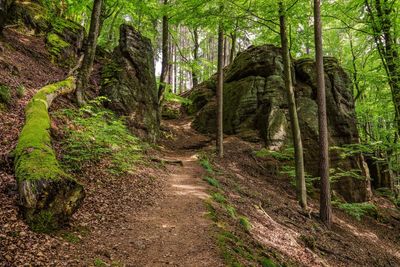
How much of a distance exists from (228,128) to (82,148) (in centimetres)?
1240

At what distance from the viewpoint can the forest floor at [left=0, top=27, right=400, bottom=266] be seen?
5055 mm

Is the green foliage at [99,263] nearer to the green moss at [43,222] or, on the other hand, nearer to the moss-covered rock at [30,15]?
the green moss at [43,222]

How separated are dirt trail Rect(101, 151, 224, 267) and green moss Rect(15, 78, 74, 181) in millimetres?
1813

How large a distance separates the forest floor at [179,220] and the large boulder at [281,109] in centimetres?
215

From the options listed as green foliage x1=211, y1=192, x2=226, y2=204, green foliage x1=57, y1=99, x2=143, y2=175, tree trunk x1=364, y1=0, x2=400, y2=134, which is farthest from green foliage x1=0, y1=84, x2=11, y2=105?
tree trunk x1=364, y1=0, x2=400, y2=134

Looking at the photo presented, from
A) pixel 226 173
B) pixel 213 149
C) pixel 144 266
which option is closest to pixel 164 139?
pixel 213 149

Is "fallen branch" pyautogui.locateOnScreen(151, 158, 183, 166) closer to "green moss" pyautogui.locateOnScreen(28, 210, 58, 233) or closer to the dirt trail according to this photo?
the dirt trail

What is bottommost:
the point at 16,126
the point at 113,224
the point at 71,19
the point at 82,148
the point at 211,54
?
the point at 113,224

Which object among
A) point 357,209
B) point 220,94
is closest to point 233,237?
point 220,94

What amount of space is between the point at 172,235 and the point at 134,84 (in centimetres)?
1082

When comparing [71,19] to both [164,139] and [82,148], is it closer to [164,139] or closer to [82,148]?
Answer: [164,139]

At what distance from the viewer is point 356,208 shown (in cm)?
1407

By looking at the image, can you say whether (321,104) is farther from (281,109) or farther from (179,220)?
(281,109)

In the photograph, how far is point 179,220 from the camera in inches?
279
